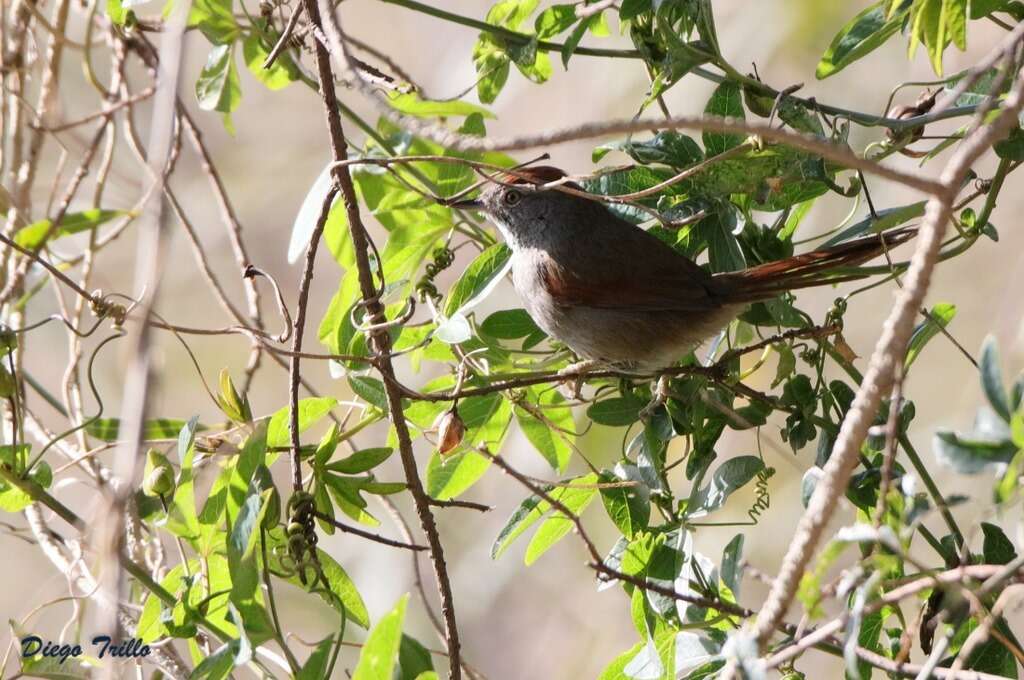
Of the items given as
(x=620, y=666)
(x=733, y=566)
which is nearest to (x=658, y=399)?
(x=733, y=566)

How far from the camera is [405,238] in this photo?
8.27 feet

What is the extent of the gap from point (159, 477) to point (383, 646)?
0.79m

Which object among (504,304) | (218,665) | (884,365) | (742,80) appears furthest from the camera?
(504,304)

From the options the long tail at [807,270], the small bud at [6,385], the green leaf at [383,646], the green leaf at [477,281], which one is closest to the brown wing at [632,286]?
the long tail at [807,270]

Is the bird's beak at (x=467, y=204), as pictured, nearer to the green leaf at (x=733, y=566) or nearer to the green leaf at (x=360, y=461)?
the green leaf at (x=360, y=461)

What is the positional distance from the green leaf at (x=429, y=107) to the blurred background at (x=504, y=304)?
172 cm

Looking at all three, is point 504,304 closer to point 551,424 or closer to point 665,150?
point 551,424

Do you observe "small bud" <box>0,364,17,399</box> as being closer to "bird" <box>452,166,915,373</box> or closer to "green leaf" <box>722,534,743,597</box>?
"bird" <box>452,166,915,373</box>

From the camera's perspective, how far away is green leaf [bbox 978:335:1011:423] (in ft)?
4.28

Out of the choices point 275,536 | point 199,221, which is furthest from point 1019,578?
point 199,221

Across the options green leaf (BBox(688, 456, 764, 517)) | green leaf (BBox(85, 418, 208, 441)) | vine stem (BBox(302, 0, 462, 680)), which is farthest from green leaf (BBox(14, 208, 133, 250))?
green leaf (BBox(688, 456, 764, 517))

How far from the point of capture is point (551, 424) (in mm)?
2473

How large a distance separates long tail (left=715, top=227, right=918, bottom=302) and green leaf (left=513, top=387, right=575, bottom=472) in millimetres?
495

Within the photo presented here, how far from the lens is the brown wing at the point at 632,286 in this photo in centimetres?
301
